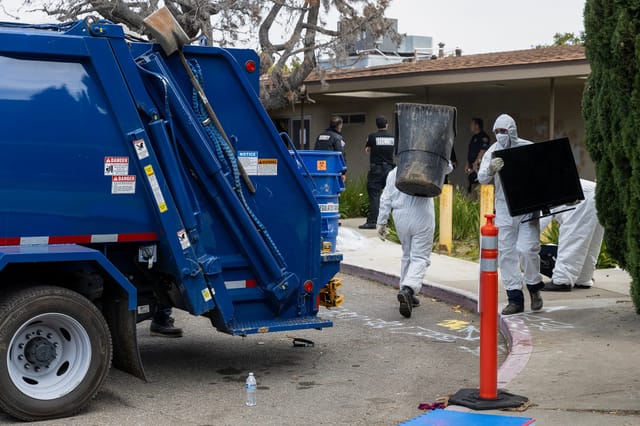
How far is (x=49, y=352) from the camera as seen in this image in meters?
6.20

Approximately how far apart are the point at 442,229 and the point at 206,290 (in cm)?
832

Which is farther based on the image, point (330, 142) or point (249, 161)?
point (330, 142)

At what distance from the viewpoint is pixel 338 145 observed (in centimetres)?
1712

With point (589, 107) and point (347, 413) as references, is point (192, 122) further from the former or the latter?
point (589, 107)

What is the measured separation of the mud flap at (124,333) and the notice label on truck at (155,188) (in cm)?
71

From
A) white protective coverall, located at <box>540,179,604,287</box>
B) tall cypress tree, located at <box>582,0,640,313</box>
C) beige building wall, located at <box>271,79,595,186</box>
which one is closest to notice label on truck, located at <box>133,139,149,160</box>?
tall cypress tree, located at <box>582,0,640,313</box>

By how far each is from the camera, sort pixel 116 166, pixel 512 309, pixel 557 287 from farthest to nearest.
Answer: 1. pixel 557 287
2. pixel 512 309
3. pixel 116 166

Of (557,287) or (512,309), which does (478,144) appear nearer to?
(557,287)

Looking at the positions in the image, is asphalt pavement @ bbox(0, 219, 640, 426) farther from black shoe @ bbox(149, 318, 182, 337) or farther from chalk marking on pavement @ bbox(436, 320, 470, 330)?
black shoe @ bbox(149, 318, 182, 337)

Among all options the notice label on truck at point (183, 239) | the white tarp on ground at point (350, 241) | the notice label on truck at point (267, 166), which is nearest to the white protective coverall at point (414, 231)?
the notice label on truck at point (267, 166)

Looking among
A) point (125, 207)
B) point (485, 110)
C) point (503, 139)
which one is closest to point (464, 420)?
point (125, 207)

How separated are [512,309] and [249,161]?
3.62 metres

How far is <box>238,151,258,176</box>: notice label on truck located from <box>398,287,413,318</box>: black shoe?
314cm

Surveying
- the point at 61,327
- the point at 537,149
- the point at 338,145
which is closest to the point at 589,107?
the point at 537,149
